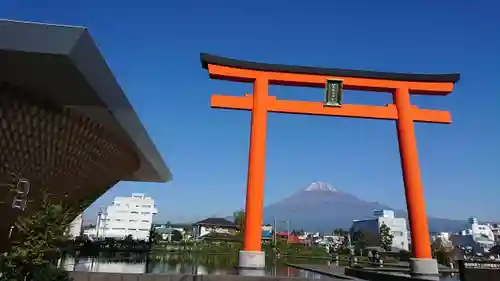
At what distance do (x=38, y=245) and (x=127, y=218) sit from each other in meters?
70.8

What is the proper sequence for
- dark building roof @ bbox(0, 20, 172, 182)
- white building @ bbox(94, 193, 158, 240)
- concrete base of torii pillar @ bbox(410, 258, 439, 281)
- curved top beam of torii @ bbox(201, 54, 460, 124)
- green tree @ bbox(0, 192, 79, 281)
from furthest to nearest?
white building @ bbox(94, 193, 158, 240) → curved top beam of torii @ bbox(201, 54, 460, 124) → concrete base of torii pillar @ bbox(410, 258, 439, 281) → green tree @ bbox(0, 192, 79, 281) → dark building roof @ bbox(0, 20, 172, 182)

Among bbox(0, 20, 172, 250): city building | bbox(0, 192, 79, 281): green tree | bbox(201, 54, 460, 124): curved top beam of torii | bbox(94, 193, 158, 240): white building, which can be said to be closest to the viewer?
bbox(0, 20, 172, 250): city building

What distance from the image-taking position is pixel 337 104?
48.4 feet

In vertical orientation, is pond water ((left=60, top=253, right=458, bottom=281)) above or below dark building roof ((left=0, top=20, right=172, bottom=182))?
below

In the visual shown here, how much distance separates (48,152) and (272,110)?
778cm

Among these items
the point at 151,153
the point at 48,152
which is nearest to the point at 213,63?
the point at 151,153

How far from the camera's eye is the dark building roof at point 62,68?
6.41 meters

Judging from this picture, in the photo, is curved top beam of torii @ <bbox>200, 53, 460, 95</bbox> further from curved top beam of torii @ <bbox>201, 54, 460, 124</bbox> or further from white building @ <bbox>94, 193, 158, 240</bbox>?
white building @ <bbox>94, 193, 158, 240</bbox>

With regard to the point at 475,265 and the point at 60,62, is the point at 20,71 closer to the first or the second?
the point at 60,62

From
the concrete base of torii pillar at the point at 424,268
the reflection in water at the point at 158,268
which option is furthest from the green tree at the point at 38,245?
the concrete base of torii pillar at the point at 424,268

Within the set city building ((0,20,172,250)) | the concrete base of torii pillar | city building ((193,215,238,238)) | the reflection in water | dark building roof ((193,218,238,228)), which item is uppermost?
dark building roof ((193,218,238,228))

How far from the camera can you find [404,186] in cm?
1440

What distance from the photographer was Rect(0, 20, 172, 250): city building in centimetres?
654

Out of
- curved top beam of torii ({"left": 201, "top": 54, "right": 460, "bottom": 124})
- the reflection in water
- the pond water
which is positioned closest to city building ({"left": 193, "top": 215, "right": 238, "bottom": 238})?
the pond water
